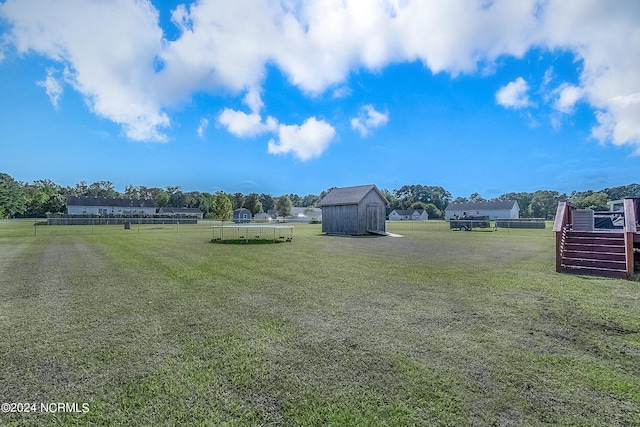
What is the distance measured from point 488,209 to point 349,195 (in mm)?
72728

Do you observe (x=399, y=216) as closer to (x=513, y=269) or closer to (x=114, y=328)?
(x=513, y=269)

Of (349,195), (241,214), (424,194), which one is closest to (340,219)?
(349,195)

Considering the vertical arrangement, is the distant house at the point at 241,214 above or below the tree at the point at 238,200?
below

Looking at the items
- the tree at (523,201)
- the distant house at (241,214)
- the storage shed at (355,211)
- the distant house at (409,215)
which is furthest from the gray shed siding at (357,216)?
the tree at (523,201)

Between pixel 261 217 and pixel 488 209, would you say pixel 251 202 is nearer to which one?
pixel 261 217

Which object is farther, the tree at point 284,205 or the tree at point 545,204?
the tree at point 545,204

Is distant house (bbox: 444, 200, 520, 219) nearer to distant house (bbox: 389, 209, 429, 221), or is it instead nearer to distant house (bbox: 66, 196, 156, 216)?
distant house (bbox: 389, 209, 429, 221)

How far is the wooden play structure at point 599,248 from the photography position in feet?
29.0

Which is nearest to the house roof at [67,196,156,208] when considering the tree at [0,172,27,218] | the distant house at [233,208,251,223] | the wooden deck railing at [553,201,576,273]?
the tree at [0,172,27,218]

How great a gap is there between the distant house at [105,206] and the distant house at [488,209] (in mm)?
82935

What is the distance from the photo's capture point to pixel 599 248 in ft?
31.1

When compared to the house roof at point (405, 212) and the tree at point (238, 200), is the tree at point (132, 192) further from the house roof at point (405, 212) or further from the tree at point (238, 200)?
the house roof at point (405, 212)

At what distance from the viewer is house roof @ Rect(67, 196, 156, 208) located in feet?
251

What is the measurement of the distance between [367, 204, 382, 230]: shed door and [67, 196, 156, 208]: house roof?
260 feet
